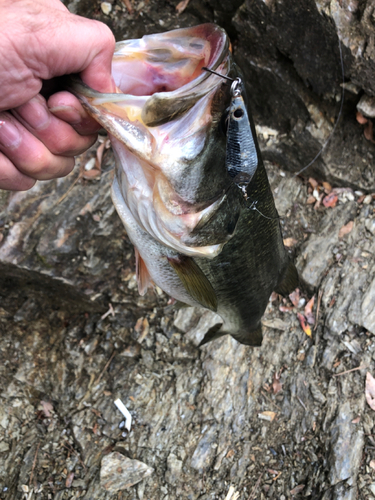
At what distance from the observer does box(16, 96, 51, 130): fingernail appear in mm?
1442

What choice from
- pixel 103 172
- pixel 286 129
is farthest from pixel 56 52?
pixel 286 129

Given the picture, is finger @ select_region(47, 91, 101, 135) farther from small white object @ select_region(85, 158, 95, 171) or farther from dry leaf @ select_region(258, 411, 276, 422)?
dry leaf @ select_region(258, 411, 276, 422)

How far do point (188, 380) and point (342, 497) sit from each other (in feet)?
4.90

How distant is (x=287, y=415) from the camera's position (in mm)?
3209

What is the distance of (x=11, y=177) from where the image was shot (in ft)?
5.45

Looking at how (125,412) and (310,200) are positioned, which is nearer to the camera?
(125,412)

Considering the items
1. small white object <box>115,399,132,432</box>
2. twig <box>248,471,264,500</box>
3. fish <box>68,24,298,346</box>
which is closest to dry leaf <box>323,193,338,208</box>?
fish <box>68,24,298,346</box>

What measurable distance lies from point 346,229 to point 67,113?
10.5ft

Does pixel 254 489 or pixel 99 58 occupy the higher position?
pixel 99 58

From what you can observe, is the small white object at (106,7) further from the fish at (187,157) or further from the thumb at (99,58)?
the thumb at (99,58)

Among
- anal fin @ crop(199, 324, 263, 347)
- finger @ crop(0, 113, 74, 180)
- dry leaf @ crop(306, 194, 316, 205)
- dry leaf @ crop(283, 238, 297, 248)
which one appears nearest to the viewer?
finger @ crop(0, 113, 74, 180)

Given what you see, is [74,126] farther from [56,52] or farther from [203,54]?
[203,54]

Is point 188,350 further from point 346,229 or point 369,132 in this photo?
point 369,132

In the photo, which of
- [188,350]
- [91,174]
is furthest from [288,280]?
[91,174]
